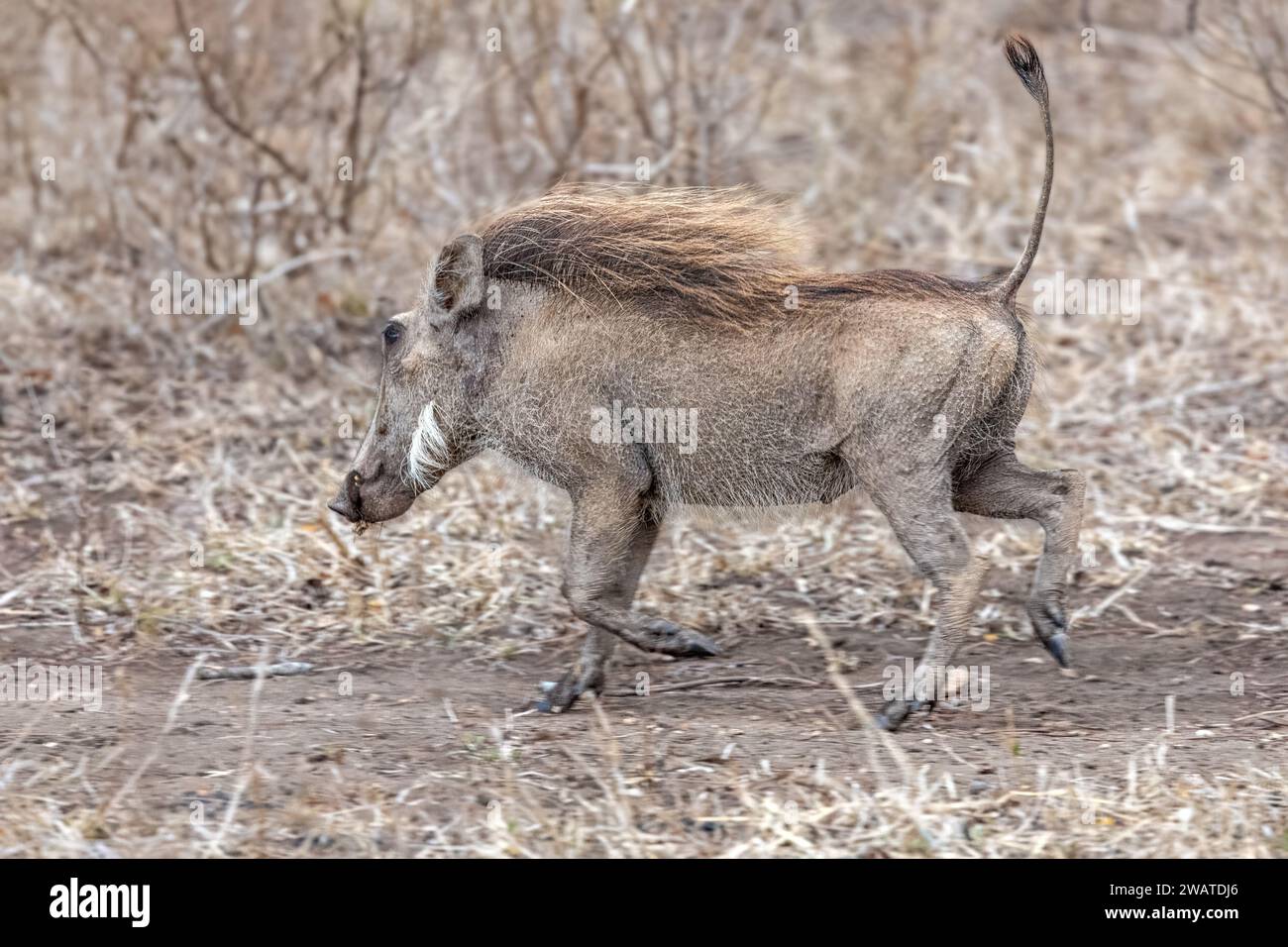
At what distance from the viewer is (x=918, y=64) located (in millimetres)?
9047

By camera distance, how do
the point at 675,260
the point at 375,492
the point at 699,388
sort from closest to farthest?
1. the point at 699,388
2. the point at 675,260
3. the point at 375,492

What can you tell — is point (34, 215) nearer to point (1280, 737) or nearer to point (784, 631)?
point (784, 631)

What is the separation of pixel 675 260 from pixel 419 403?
876 millimetres

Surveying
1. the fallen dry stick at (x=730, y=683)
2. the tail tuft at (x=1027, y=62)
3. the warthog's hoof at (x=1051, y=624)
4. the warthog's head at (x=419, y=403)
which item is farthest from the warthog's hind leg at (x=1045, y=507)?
the warthog's head at (x=419, y=403)

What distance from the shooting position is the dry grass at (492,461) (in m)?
4.14

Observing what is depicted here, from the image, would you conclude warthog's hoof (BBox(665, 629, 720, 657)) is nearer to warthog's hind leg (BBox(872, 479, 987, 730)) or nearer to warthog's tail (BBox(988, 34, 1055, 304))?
warthog's hind leg (BBox(872, 479, 987, 730))

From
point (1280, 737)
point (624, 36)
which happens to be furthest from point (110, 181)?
point (1280, 737)

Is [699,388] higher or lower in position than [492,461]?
higher

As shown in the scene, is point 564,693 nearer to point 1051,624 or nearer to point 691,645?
point 691,645

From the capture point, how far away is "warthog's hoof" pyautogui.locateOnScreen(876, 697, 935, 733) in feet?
15.4

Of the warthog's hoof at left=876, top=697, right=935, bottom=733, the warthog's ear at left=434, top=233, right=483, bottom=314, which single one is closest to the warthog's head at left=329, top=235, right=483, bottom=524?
the warthog's ear at left=434, top=233, right=483, bottom=314

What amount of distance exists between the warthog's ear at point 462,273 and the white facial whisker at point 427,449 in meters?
0.32

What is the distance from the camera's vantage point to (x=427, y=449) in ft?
16.6

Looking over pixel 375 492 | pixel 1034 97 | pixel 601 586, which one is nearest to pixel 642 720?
pixel 601 586
